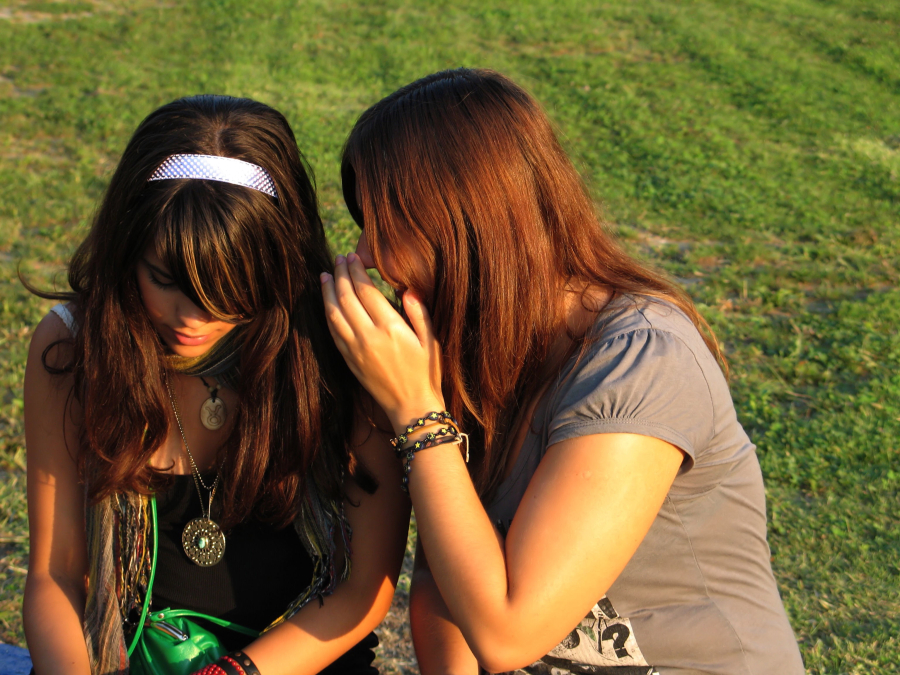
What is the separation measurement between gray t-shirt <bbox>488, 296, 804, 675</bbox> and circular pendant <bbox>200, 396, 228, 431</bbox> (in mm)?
831

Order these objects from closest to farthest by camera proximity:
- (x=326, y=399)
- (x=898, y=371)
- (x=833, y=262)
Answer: (x=326, y=399)
(x=898, y=371)
(x=833, y=262)

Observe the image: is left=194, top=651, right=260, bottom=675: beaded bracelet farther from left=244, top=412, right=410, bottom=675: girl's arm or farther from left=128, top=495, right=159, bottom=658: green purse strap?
left=128, top=495, right=159, bottom=658: green purse strap

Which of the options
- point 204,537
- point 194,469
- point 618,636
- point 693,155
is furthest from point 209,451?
point 693,155

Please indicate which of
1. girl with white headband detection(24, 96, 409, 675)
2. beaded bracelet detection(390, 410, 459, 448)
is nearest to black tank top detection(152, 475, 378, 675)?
girl with white headband detection(24, 96, 409, 675)

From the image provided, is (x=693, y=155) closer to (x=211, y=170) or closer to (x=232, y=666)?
(x=211, y=170)

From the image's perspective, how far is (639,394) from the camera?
171 centimetres

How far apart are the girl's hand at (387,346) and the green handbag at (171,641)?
0.74 meters

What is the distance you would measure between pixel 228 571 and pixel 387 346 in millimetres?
806

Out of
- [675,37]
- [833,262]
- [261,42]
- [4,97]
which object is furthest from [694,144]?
[4,97]

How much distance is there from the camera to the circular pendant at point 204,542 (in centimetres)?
220

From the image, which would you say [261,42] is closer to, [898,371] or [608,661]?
[898,371]

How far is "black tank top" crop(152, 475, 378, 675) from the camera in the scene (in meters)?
2.22

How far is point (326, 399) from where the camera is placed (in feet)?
→ 7.12

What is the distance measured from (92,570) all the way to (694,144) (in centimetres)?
772
